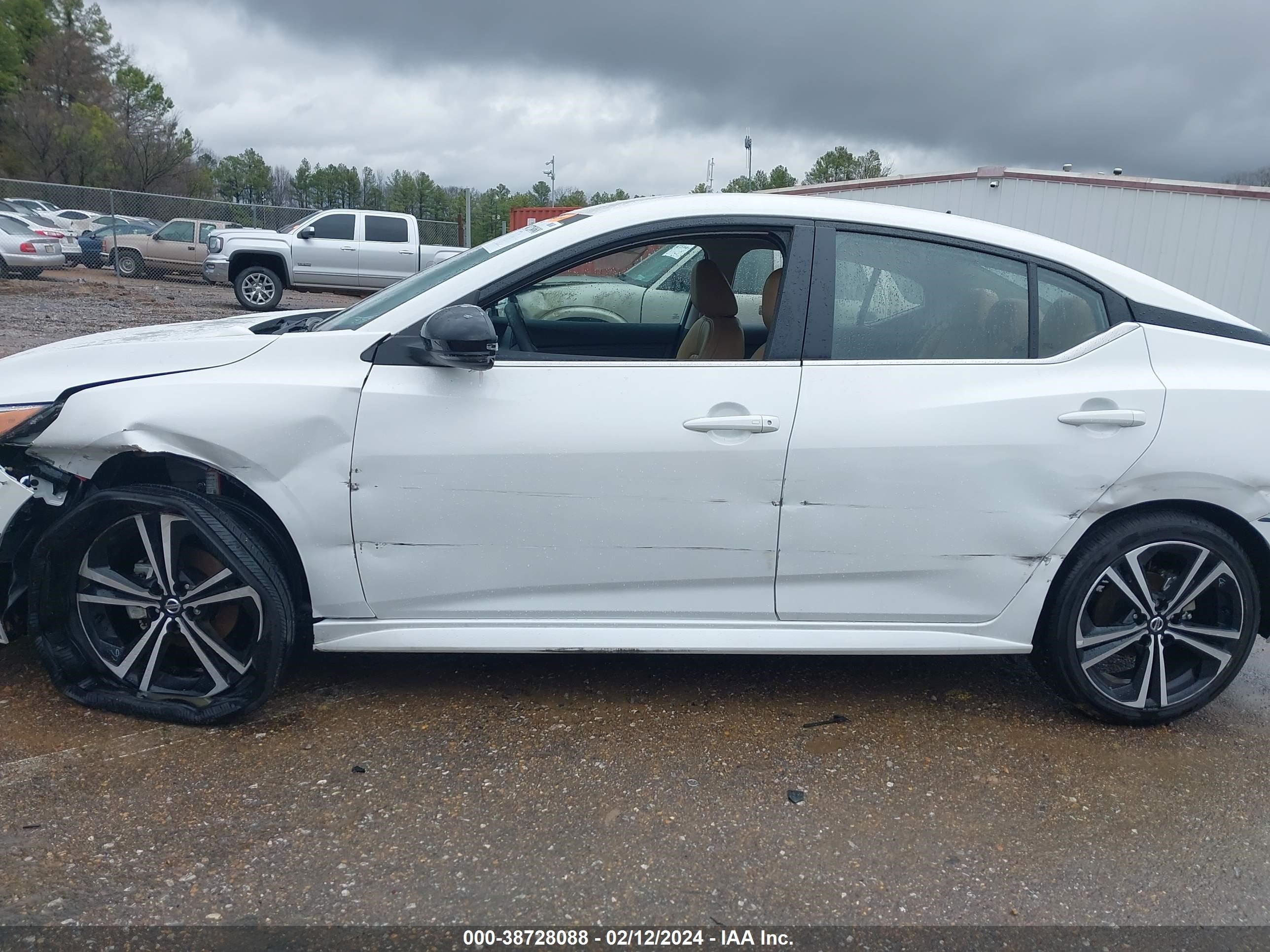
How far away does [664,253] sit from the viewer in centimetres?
420

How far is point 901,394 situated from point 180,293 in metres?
19.9

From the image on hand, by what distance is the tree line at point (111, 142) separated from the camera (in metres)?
48.8

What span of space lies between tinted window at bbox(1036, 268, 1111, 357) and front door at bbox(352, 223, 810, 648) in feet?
2.77

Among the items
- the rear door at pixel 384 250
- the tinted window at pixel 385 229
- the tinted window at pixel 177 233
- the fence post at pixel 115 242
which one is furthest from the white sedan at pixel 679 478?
the tinted window at pixel 177 233

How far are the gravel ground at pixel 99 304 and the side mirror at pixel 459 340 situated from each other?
882cm

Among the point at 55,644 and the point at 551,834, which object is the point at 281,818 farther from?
the point at 55,644

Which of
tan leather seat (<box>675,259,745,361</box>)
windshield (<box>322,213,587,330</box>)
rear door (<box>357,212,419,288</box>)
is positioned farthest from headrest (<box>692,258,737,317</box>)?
rear door (<box>357,212,419,288</box>)

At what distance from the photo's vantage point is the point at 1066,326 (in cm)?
332

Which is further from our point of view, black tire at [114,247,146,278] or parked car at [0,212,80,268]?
black tire at [114,247,146,278]

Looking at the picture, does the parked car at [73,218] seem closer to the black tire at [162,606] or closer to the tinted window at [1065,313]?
the black tire at [162,606]

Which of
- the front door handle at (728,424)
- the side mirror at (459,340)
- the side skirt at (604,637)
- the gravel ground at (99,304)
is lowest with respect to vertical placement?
the side skirt at (604,637)

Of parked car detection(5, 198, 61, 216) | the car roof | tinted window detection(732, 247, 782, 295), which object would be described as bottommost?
tinted window detection(732, 247, 782, 295)

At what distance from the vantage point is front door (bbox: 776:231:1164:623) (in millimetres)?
3123

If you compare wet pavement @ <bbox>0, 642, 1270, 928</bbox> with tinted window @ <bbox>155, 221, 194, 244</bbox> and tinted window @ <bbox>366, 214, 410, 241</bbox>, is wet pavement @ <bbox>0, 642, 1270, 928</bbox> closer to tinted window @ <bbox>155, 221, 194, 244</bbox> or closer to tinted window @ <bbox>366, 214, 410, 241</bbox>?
tinted window @ <bbox>366, 214, 410, 241</bbox>
